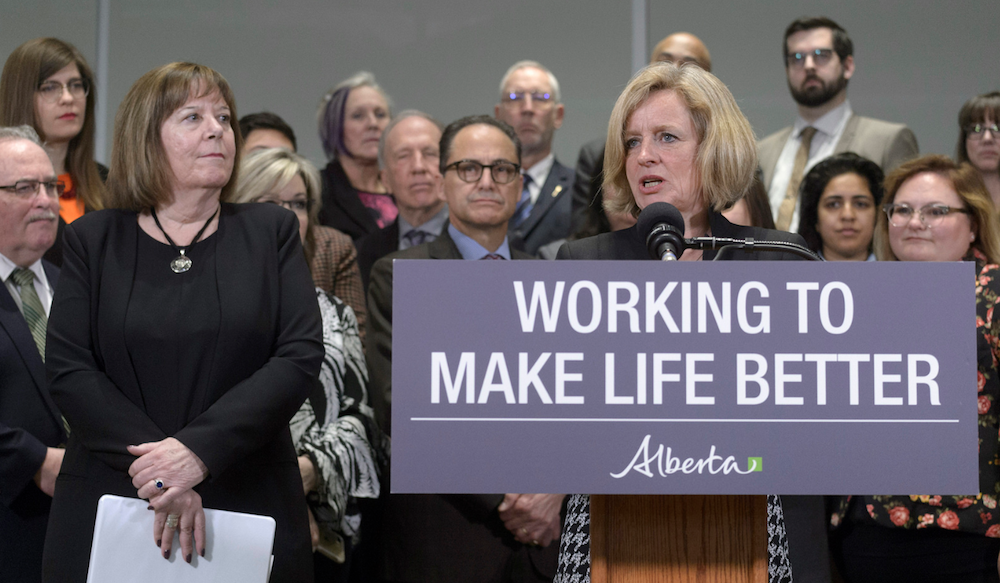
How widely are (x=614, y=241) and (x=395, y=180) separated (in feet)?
7.45

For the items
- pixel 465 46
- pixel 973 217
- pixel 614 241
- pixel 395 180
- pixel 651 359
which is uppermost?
pixel 465 46

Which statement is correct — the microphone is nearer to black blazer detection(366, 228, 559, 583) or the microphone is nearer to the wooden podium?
the wooden podium

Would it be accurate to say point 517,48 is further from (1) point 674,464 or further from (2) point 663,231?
(1) point 674,464

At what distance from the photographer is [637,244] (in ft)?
6.42

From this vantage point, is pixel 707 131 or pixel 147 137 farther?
pixel 147 137

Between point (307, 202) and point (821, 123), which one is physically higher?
point (821, 123)

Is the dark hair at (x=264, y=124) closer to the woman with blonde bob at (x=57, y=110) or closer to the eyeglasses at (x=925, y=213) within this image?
the woman with blonde bob at (x=57, y=110)

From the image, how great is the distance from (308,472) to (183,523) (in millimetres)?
785

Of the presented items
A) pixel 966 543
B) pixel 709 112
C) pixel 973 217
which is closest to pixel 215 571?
pixel 709 112

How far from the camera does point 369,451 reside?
9.66ft

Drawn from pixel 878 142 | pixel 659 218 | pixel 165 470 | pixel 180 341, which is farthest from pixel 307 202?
pixel 878 142

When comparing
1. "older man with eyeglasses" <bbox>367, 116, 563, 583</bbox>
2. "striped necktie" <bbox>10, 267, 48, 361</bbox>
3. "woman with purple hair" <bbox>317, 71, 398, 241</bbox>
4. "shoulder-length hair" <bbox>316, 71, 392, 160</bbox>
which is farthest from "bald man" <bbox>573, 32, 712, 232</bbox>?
"striped necktie" <bbox>10, 267, 48, 361</bbox>

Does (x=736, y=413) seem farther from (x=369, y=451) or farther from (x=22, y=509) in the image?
(x=22, y=509)

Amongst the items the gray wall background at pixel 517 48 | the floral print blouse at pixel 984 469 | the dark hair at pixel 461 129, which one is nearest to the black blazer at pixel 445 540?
the dark hair at pixel 461 129
